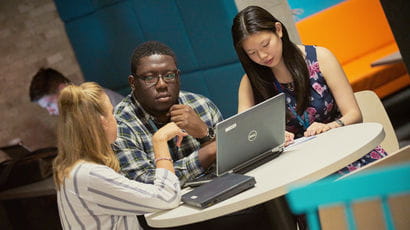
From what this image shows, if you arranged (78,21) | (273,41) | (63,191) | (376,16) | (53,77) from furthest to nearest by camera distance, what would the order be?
(78,21) → (53,77) → (376,16) → (273,41) → (63,191)

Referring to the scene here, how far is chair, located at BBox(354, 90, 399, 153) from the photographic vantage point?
2.65 metres

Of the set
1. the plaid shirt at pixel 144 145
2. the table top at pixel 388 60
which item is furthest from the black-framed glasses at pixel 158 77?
the table top at pixel 388 60

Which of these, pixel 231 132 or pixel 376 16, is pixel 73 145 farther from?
pixel 376 16

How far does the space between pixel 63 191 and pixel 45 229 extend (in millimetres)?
2734

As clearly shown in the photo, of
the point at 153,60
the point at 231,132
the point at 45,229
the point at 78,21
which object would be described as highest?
the point at 78,21

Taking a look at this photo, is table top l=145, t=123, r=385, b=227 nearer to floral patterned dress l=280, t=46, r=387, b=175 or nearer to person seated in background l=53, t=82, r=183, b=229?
person seated in background l=53, t=82, r=183, b=229

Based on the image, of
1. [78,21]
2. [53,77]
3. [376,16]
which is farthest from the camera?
[78,21]

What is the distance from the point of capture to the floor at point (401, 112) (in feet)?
11.4

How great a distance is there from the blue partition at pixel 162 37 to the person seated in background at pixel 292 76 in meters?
0.66

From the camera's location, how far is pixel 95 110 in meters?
2.19

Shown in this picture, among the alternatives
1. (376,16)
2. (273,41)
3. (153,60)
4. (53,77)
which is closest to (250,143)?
(273,41)

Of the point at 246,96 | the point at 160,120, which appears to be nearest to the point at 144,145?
the point at 160,120

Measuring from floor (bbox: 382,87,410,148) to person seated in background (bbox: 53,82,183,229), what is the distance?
175cm

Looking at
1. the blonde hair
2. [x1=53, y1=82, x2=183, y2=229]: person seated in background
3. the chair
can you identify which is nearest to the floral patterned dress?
the chair
